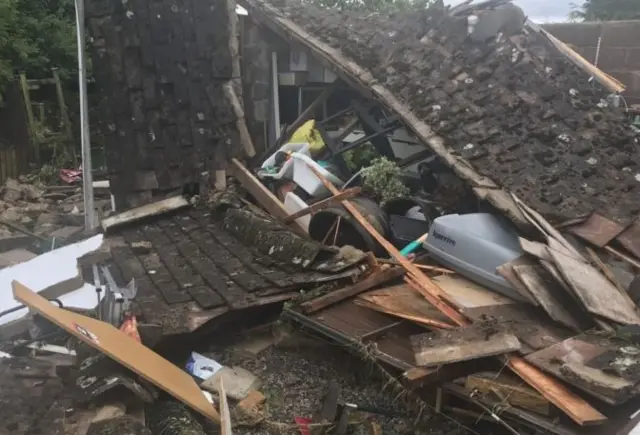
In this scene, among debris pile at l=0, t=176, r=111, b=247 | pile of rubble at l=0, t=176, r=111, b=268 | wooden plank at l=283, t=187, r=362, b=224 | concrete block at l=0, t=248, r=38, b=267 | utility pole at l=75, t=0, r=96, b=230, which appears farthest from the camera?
debris pile at l=0, t=176, r=111, b=247

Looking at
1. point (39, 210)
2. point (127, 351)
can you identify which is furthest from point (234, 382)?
point (39, 210)

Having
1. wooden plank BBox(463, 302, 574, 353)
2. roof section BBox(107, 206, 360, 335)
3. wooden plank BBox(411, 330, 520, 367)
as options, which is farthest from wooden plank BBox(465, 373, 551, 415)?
roof section BBox(107, 206, 360, 335)

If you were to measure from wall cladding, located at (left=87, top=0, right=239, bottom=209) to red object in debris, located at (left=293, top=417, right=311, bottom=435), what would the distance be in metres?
4.16

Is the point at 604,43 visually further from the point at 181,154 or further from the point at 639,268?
the point at 181,154

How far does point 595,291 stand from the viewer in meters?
4.14

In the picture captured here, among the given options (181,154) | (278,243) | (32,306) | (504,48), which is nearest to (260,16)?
(181,154)

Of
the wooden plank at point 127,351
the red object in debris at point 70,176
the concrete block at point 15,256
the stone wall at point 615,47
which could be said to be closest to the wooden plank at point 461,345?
the wooden plank at point 127,351

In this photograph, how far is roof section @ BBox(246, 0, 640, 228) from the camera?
18.1 feet

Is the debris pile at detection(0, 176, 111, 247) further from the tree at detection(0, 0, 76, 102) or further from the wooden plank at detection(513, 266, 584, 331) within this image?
the wooden plank at detection(513, 266, 584, 331)

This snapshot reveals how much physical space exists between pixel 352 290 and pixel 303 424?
1.22 m

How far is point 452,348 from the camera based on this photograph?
12.3ft

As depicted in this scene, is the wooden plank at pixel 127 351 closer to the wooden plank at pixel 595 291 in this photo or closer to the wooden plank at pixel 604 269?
the wooden plank at pixel 595 291

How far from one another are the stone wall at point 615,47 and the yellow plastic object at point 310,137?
408 centimetres

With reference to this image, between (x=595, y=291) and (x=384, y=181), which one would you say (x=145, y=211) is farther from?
(x=595, y=291)
